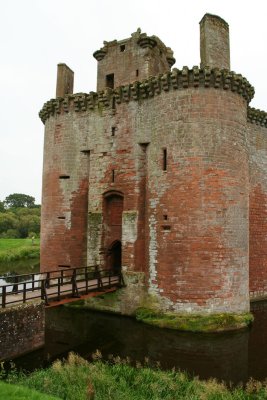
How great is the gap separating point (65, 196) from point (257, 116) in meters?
10.5

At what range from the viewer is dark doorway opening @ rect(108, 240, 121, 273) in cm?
1742

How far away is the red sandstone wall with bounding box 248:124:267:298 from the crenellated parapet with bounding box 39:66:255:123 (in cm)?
141

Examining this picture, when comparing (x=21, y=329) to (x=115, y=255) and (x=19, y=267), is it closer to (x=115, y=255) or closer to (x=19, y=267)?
(x=115, y=255)

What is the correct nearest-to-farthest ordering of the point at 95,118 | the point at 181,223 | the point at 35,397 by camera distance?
the point at 35,397, the point at 181,223, the point at 95,118

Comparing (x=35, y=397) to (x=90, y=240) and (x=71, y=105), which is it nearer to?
(x=90, y=240)

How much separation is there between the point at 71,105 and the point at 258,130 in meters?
9.71

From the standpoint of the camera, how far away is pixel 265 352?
1116 cm

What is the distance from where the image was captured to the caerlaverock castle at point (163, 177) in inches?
552

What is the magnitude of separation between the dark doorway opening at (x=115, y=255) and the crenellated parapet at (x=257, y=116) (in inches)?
361

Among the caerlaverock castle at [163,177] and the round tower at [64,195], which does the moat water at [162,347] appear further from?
the round tower at [64,195]

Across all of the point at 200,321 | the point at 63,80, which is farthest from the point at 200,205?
the point at 63,80

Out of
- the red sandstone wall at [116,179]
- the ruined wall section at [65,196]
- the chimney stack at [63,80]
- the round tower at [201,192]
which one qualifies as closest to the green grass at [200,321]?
the round tower at [201,192]

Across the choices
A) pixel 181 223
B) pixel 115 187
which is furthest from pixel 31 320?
pixel 115 187

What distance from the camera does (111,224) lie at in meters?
17.5
